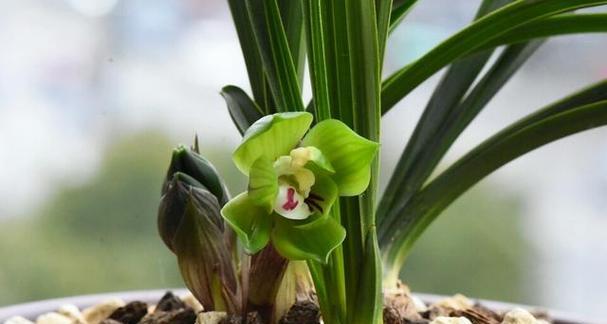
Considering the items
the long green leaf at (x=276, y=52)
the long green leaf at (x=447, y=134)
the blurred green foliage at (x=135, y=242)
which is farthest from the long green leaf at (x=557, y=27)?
the blurred green foliage at (x=135, y=242)

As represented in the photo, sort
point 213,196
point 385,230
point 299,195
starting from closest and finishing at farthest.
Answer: point 299,195
point 213,196
point 385,230

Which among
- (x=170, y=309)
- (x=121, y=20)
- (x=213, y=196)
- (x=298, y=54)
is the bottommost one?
(x=170, y=309)

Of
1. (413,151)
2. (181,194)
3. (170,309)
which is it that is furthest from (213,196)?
(413,151)

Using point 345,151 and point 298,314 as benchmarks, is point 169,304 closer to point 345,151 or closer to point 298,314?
point 298,314

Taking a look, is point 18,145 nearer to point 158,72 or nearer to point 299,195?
point 158,72

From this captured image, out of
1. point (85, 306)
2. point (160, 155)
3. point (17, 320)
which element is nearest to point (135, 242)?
point (160, 155)

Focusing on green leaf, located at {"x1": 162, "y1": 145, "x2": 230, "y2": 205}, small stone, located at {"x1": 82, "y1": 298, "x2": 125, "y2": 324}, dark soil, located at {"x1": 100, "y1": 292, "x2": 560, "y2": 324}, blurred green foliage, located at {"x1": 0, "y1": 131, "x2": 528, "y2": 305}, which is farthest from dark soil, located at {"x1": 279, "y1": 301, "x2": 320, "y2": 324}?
blurred green foliage, located at {"x1": 0, "y1": 131, "x2": 528, "y2": 305}

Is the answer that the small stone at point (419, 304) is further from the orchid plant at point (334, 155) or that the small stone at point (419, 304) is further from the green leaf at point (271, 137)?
the green leaf at point (271, 137)
